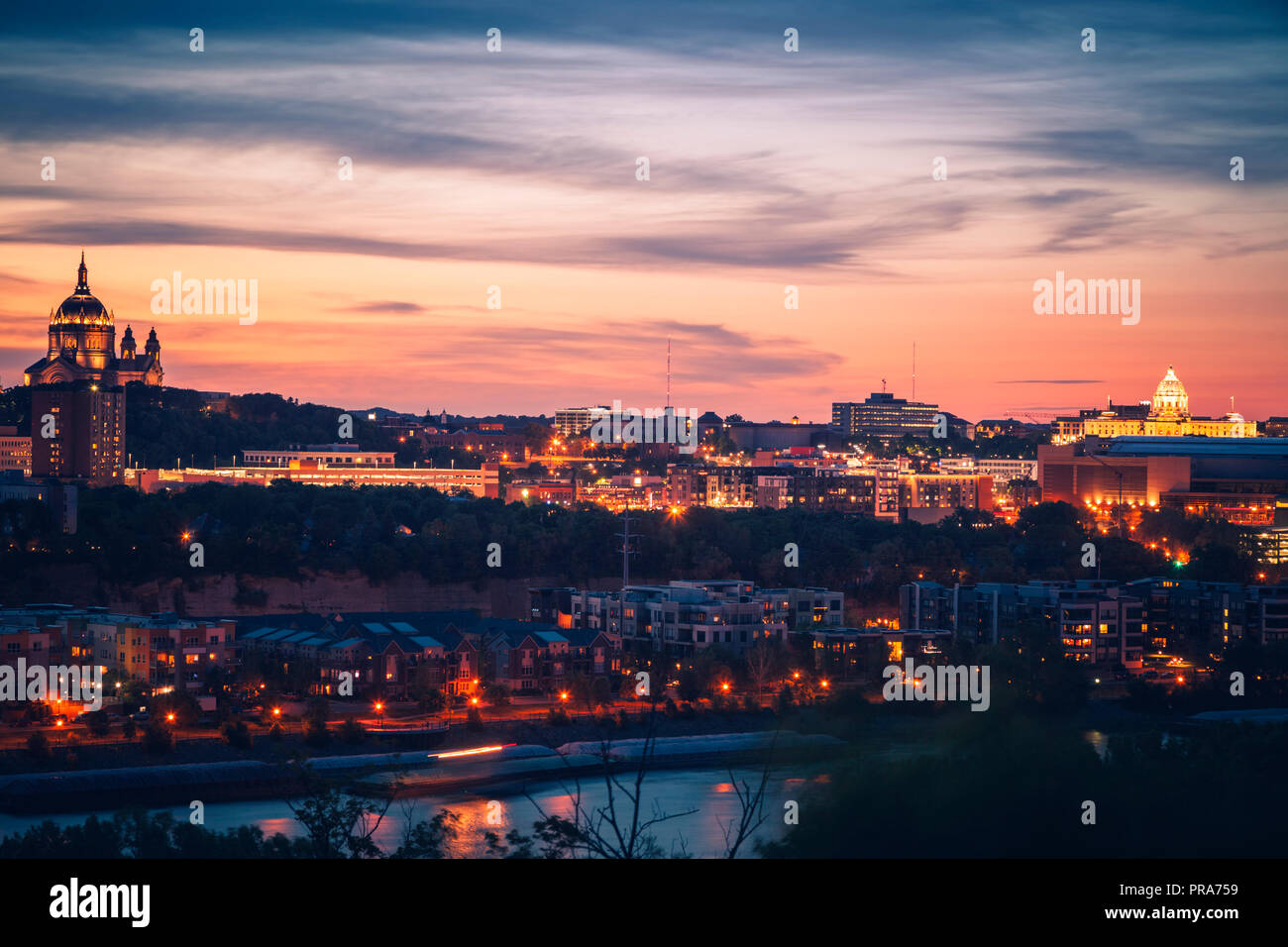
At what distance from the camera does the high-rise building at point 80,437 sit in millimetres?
31797

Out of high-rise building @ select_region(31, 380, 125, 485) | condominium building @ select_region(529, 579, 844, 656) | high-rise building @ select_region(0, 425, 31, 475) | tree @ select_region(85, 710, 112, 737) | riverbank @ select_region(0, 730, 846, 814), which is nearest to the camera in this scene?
riverbank @ select_region(0, 730, 846, 814)

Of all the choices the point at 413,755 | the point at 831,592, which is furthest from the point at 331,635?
the point at 831,592

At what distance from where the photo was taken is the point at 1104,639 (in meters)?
18.2

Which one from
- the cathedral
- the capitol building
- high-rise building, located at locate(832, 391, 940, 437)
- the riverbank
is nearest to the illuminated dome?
the capitol building

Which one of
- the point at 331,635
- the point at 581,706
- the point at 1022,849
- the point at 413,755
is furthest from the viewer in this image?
the point at 331,635

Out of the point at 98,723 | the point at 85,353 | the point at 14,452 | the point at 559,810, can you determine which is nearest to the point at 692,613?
the point at 98,723

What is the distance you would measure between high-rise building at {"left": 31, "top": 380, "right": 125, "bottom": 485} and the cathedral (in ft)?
25.4

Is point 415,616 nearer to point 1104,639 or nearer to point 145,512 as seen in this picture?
point 145,512

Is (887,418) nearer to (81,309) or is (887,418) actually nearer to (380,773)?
(81,309)

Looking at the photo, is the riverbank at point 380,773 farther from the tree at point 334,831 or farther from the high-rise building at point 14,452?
the high-rise building at point 14,452

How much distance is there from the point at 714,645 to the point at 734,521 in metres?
8.71

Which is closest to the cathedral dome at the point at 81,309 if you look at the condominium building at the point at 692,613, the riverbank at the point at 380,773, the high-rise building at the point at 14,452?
the high-rise building at the point at 14,452

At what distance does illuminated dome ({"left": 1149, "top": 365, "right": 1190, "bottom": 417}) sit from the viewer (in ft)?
175

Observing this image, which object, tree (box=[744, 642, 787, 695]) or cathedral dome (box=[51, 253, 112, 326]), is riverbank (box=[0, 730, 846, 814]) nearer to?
tree (box=[744, 642, 787, 695])
